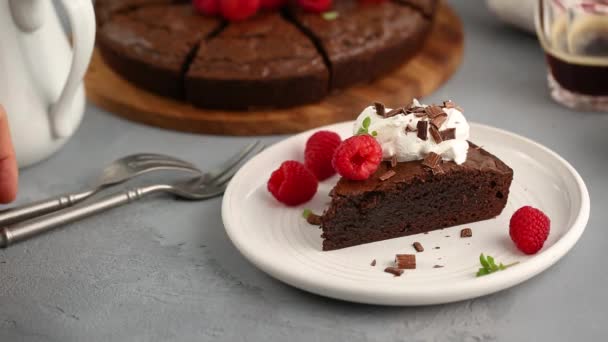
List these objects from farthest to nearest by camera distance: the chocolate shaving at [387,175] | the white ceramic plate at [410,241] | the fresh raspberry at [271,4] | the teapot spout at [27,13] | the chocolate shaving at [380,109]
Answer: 1. the fresh raspberry at [271,4]
2. the teapot spout at [27,13]
3. the chocolate shaving at [380,109]
4. the chocolate shaving at [387,175]
5. the white ceramic plate at [410,241]

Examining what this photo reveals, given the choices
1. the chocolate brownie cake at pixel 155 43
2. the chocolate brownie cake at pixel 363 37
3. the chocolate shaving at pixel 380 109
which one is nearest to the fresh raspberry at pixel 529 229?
the chocolate shaving at pixel 380 109

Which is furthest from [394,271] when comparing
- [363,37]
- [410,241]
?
[363,37]

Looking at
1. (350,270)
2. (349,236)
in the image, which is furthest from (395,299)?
(349,236)

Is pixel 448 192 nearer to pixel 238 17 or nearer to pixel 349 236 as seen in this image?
pixel 349 236

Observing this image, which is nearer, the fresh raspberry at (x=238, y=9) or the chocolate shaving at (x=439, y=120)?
the chocolate shaving at (x=439, y=120)

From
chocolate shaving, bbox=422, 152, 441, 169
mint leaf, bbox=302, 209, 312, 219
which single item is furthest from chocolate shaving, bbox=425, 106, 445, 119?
mint leaf, bbox=302, 209, 312, 219

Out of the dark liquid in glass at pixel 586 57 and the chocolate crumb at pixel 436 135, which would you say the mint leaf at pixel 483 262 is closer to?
the chocolate crumb at pixel 436 135
